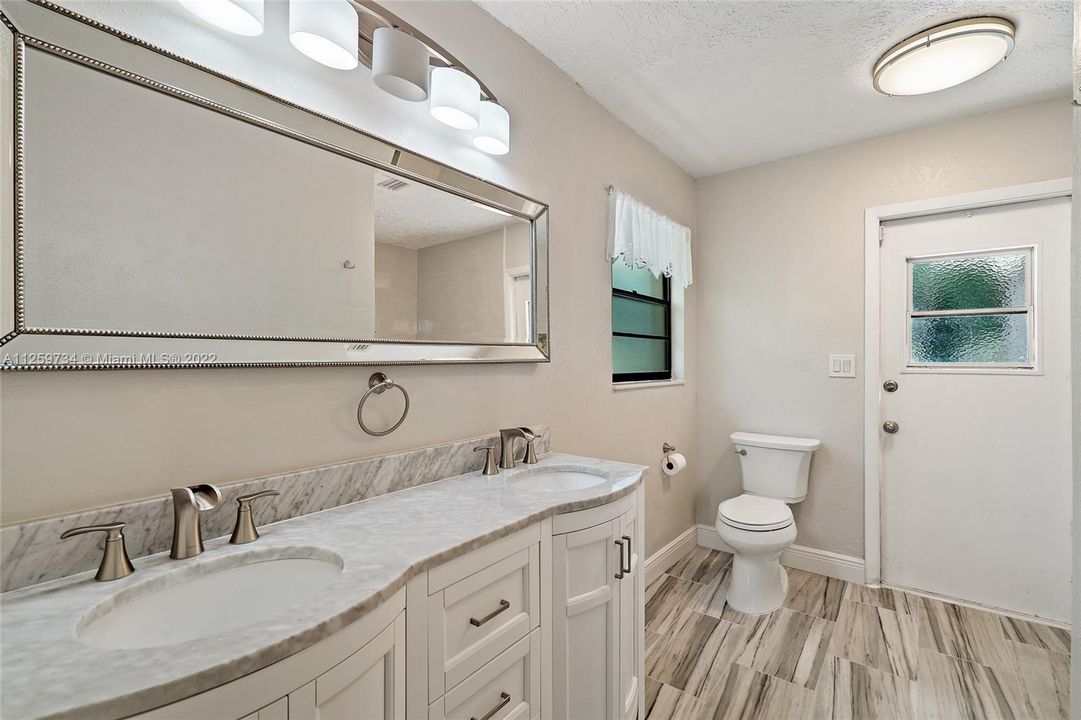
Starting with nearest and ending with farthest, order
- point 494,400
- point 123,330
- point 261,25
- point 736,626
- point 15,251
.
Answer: point 15,251, point 123,330, point 261,25, point 494,400, point 736,626

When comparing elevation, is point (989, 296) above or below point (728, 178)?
below

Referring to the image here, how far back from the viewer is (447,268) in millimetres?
1506

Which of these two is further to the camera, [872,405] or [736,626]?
[872,405]

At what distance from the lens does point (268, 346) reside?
1078 millimetres

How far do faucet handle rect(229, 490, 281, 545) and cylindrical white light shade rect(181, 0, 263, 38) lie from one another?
3.19ft

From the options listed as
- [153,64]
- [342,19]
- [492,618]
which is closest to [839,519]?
[492,618]

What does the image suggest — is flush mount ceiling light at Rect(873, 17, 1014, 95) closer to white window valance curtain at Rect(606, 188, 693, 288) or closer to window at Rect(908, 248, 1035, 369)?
window at Rect(908, 248, 1035, 369)

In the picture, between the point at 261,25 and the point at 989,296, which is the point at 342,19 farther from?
the point at 989,296

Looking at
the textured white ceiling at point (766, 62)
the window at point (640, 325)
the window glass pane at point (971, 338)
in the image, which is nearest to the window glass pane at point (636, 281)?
the window at point (640, 325)

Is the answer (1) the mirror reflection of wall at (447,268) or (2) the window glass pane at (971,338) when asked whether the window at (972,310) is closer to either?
(2) the window glass pane at (971,338)

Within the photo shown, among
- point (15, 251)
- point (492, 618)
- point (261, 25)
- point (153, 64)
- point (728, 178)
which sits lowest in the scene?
point (492, 618)

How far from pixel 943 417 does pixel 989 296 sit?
618 millimetres

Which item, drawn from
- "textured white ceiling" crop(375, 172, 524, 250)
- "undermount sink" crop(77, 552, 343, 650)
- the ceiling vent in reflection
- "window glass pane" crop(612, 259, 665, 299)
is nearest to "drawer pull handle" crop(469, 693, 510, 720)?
"undermount sink" crop(77, 552, 343, 650)

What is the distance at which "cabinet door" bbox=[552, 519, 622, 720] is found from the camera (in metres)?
1.23
